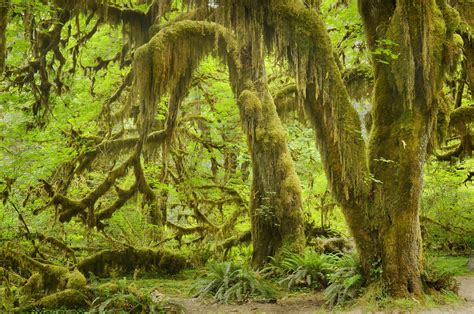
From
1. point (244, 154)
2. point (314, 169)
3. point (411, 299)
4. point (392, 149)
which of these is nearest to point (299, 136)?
point (314, 169)

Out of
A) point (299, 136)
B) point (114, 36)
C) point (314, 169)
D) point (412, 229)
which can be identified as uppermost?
point (114, 36)

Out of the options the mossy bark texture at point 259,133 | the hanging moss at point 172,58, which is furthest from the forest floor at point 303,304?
the hanging moss at point 172,58

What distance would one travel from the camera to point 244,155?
45.2 feet

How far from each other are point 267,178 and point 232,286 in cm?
265

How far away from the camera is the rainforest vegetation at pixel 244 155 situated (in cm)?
707

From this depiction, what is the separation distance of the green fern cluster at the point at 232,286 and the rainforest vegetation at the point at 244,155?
0.10ft

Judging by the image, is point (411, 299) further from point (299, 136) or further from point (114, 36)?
point (114, 36)

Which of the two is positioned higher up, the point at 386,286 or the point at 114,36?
the point at 114,36

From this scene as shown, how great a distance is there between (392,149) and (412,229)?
132 centimetres

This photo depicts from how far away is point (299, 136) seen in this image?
49.9 ft

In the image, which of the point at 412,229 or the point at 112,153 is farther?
the point at 112,153

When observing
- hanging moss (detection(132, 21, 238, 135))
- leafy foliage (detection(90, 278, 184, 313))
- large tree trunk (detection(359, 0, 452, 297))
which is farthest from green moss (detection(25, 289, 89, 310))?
large tree trunk (detection(359, 0, 452, 297))

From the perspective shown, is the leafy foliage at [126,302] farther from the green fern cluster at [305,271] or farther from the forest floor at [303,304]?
the green fern cluster at [305,271]

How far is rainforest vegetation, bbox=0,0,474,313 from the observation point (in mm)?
7066
